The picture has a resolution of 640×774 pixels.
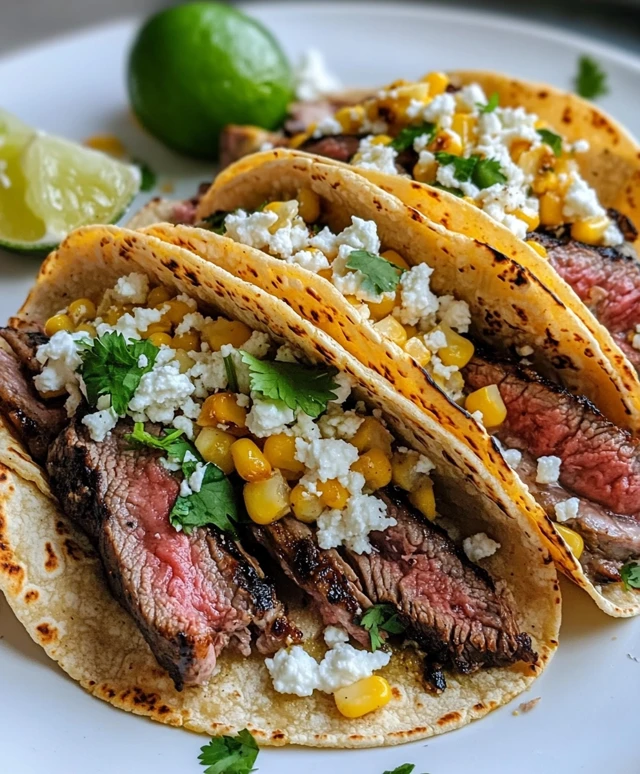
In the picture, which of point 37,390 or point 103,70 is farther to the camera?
point 103,70

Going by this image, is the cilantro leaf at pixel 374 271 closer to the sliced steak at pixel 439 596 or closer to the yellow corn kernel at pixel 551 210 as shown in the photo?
the sliced steak at pixel 439 596

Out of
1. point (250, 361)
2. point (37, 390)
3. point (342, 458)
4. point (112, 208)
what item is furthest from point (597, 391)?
point (112, 208)

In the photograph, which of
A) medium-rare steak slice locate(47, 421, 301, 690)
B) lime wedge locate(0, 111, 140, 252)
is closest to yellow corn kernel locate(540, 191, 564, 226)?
medium-rare steak slice locate(47, 421, 301, 690)

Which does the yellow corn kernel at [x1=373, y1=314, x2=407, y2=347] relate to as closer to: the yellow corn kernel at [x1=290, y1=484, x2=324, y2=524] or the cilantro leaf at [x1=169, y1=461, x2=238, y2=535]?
the yellow corn kernel at [x1=290, y1=484, x2=324, y2=524]

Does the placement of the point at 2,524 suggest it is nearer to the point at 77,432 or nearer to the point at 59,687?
the point at 77,432

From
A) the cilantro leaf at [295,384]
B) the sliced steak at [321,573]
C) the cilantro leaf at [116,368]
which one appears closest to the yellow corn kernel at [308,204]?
the cilantro leaf at [295,384]

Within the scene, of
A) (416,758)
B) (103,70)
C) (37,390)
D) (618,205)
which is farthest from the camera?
(103,70)
